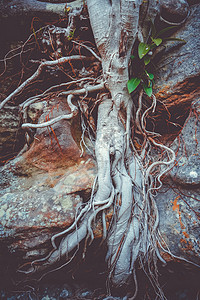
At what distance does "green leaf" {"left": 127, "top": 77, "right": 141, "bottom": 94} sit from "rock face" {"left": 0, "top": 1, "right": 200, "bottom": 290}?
309mm

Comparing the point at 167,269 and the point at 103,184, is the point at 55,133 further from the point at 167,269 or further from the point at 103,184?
the point at 167,269

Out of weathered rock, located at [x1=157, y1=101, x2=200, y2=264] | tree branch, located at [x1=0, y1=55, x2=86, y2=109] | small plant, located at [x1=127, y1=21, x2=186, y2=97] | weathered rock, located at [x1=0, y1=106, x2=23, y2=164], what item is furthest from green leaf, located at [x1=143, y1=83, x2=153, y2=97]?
weathered rock, located at [x1=0, y1=106, x2=23, y2=164]

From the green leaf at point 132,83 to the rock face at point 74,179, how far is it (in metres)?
0.31

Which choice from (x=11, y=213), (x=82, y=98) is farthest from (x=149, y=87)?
(x=11, y=213)

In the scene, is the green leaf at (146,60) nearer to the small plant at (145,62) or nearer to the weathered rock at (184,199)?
the small plant at (145,62)

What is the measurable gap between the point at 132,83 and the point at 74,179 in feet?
3.36

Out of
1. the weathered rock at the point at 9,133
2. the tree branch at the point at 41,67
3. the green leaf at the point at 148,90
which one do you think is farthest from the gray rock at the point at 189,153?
the weathered rock at the point at 9,133

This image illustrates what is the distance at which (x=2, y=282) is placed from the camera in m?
1.26

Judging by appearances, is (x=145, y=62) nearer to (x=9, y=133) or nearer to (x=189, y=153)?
(x=189, y=153)

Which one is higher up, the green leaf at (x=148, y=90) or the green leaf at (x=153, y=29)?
the green leaf at (x=153, y=29)

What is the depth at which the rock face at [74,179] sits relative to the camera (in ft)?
4.00

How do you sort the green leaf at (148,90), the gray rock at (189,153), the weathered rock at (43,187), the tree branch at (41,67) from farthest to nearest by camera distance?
1. the tree branch at (41,67)
2. the green leaf at (148,90)
3. the gray rock at (189,153)
4. the weathered rock at (43,187)

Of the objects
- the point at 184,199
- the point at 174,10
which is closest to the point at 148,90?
the point at 174,10

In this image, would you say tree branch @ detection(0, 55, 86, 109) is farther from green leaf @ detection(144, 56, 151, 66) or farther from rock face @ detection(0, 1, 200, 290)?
green leaf @ detection(144, 56, 151, 66)
